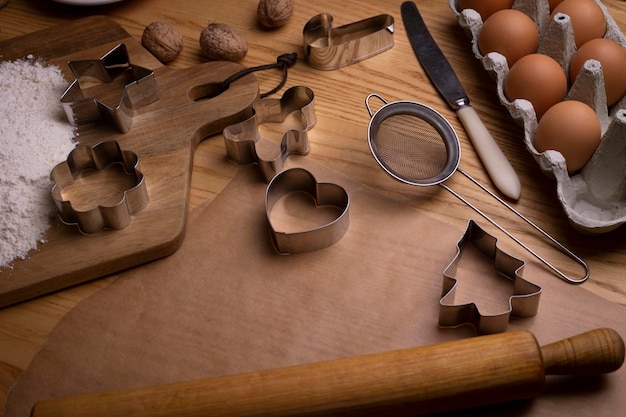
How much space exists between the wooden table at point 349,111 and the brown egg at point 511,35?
8cm

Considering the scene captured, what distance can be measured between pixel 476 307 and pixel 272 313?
0.25 m

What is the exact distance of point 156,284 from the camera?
3.14 feet

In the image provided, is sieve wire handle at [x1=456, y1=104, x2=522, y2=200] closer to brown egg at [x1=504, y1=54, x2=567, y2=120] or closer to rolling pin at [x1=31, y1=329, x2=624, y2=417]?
brown egg at [x1=504, y1=54, x2=567, y2=120]

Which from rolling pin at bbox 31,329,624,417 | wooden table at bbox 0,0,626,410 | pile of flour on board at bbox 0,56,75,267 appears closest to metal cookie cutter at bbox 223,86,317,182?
wooden table at bbox 0,0,626,410

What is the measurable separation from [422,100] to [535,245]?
0.99 feet

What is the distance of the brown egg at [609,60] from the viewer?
1021 millimetres

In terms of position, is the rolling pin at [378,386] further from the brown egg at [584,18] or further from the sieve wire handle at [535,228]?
the brown egg at [584,18]

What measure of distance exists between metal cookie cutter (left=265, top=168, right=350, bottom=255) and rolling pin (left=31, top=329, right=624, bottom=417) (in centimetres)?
20

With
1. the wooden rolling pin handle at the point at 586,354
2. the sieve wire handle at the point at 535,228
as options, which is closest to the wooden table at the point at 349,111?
the sieve wire handle at the point at 535,228

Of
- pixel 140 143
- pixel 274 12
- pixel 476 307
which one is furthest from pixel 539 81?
pixel 140 143

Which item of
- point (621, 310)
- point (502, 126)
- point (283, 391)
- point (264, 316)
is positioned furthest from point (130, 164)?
point (621, 310)

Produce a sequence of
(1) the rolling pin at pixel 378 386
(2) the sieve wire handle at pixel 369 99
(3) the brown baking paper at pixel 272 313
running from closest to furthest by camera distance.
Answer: (1) the rolling pin at pixel 378 386
(3) the brown baking paper at pixel 272 313
(2) the sieve wire handle at pixel 369 99

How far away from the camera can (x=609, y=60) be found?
1.02 meters

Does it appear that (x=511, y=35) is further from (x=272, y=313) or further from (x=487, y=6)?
(x=272, y=313)
